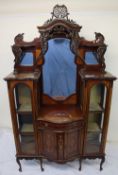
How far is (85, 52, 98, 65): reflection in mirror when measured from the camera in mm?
1929

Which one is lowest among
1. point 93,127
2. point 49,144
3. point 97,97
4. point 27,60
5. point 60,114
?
point 49,144

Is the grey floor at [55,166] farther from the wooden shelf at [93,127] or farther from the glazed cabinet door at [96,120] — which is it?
the wooden shelf at [93,127]

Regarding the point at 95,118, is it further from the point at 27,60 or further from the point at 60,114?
the point at 27,60

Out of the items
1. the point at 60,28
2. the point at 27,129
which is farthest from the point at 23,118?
the point at 60,28

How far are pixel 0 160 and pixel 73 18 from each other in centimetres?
206

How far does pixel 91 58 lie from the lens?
1938 millimetres

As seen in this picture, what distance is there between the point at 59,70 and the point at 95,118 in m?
0.75

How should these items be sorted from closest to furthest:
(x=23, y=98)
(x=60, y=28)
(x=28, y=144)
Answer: (x=60, y=28) < (x=23, y=98) < (x=28, y=144)

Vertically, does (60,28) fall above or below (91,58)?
above

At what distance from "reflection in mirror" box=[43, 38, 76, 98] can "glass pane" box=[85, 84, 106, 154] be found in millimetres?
274

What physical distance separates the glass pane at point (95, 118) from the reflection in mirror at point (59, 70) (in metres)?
0.27

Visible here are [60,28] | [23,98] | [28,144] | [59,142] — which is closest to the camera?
[60,28]

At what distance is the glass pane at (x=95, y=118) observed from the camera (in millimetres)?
1916

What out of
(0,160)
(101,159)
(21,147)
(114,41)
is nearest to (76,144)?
(101,159)
